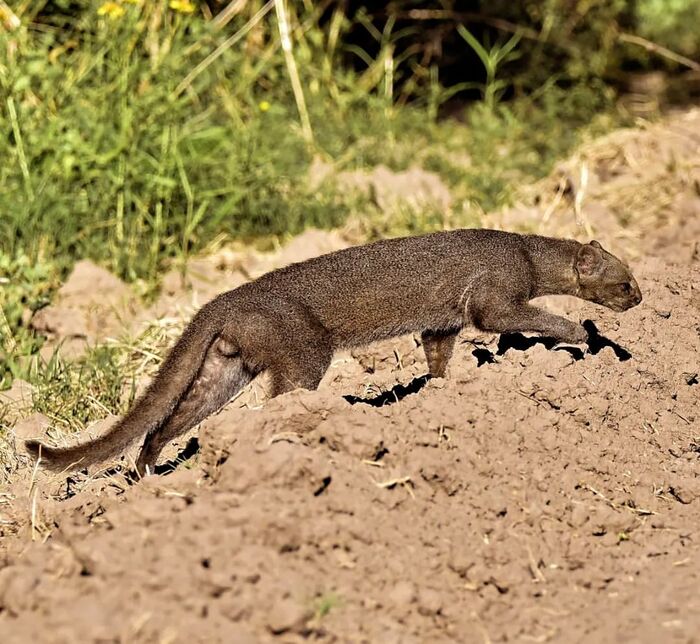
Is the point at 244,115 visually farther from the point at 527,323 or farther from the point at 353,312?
the point at 527,323

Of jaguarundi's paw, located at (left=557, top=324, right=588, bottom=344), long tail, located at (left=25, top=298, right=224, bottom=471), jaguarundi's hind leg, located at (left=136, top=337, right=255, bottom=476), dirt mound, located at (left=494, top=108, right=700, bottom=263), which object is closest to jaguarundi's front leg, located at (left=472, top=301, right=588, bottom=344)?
jaguarundi's paw, located at (left=557, top=324, right=588, bottom=344)

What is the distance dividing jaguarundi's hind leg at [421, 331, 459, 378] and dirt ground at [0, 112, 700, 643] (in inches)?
13.0

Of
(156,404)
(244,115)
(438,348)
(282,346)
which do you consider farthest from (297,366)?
(244,115)

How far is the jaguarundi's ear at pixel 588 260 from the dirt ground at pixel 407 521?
541 millimetres

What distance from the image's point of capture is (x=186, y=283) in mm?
7398

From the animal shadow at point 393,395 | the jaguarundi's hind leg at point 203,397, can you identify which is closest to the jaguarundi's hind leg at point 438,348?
the animal shadow at point 393,395

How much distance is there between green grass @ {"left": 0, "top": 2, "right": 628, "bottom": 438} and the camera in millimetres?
6965

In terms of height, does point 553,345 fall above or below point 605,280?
below

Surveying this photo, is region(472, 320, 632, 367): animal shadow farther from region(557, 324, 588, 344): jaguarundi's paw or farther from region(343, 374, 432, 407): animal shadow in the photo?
region(343, 374, 432, 407): animal shadow

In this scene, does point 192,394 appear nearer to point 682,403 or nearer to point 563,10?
point 682,403

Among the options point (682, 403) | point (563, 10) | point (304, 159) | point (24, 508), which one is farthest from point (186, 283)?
point (563, 10)

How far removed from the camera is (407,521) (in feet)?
12.8

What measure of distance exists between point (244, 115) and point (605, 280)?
13.7 feet

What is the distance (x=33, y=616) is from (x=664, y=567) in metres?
1.97
